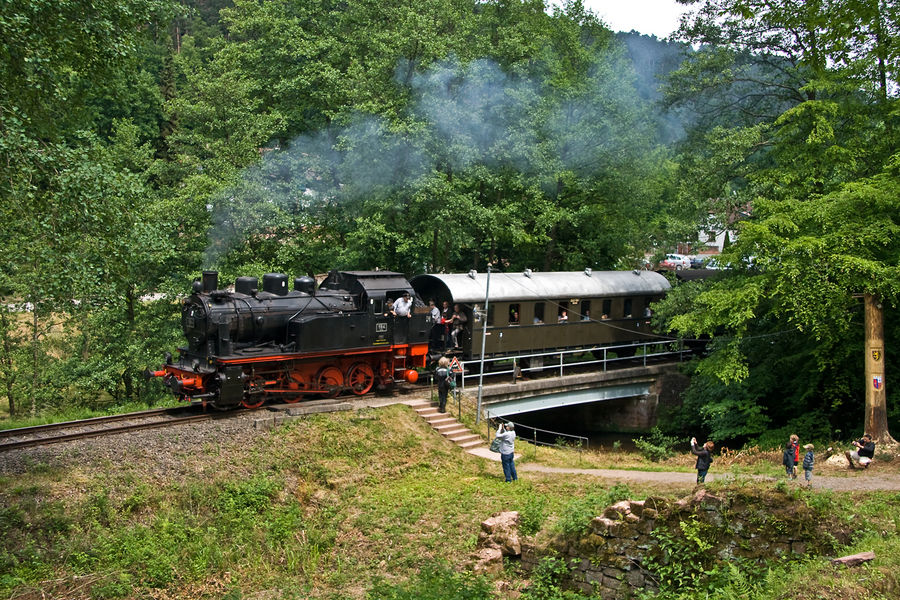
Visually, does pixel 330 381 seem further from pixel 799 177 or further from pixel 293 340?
pixel 799 177

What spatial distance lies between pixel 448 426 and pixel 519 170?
1176cm

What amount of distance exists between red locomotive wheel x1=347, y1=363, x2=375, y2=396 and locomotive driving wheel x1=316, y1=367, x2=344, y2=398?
0.86 feet

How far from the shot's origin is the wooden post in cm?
1738

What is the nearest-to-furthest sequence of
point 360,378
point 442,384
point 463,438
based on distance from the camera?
1. point 463,438
2. point 442,384
3. point 360,378

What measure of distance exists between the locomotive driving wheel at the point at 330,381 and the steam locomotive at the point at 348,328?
28 mm

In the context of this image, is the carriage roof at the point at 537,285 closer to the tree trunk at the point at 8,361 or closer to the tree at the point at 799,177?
the tree at the point at 799,177

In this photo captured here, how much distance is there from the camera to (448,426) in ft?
59.8

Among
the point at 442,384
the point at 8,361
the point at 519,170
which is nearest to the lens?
the point at 442,384

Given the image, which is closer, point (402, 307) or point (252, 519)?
point (252, 519)

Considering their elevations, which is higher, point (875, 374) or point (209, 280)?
point (209, 280)

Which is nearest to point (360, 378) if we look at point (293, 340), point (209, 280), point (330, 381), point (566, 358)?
point (330, 381)

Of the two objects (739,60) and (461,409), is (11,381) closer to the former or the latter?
(461,409)

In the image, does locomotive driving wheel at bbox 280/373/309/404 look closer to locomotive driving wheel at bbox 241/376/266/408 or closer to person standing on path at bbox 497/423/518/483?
locomotive driving wheel at bbox 241/376/266/408

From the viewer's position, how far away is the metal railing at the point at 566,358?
22183 millimetres
